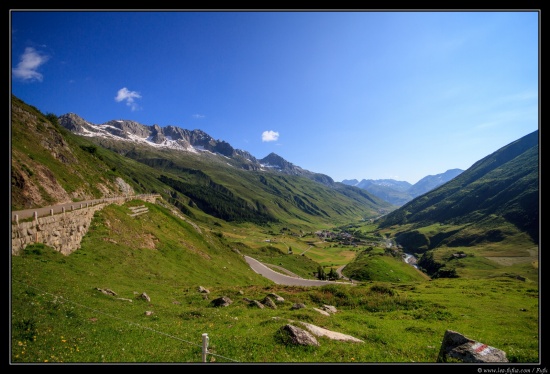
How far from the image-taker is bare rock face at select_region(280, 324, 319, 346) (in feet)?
55.9

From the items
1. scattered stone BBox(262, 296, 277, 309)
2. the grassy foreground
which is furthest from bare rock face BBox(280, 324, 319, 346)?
scattered stone BBox(262, 296, 277, 309)

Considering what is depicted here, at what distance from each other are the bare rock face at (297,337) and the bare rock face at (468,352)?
8.15 meters

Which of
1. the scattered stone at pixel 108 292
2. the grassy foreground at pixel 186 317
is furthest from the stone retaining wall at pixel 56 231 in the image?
the scattered stone at pixel 108 292

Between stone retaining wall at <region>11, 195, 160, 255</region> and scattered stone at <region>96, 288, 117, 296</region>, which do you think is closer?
scattered stone at <region>96, 288, 117, 296</region>

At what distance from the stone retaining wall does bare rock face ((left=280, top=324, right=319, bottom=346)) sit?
3078 cm

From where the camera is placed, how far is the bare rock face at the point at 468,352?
48.5 ft

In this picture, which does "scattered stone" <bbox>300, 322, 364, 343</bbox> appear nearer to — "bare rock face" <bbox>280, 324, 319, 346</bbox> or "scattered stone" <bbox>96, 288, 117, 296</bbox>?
"bare rock face" <bbox>280, 324, 319, 346</bbox>

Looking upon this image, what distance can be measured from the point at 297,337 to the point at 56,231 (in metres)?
35.9

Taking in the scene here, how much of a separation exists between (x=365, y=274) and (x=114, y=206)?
129771mm

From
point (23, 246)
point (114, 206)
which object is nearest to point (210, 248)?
point (114, 206)

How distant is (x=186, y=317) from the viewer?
2503 centimetres

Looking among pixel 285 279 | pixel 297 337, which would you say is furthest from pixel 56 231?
pixel 285 279

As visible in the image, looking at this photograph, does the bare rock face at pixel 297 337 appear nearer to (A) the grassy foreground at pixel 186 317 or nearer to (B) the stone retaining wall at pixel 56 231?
(A) the grassy foreground at pixel 186 317
